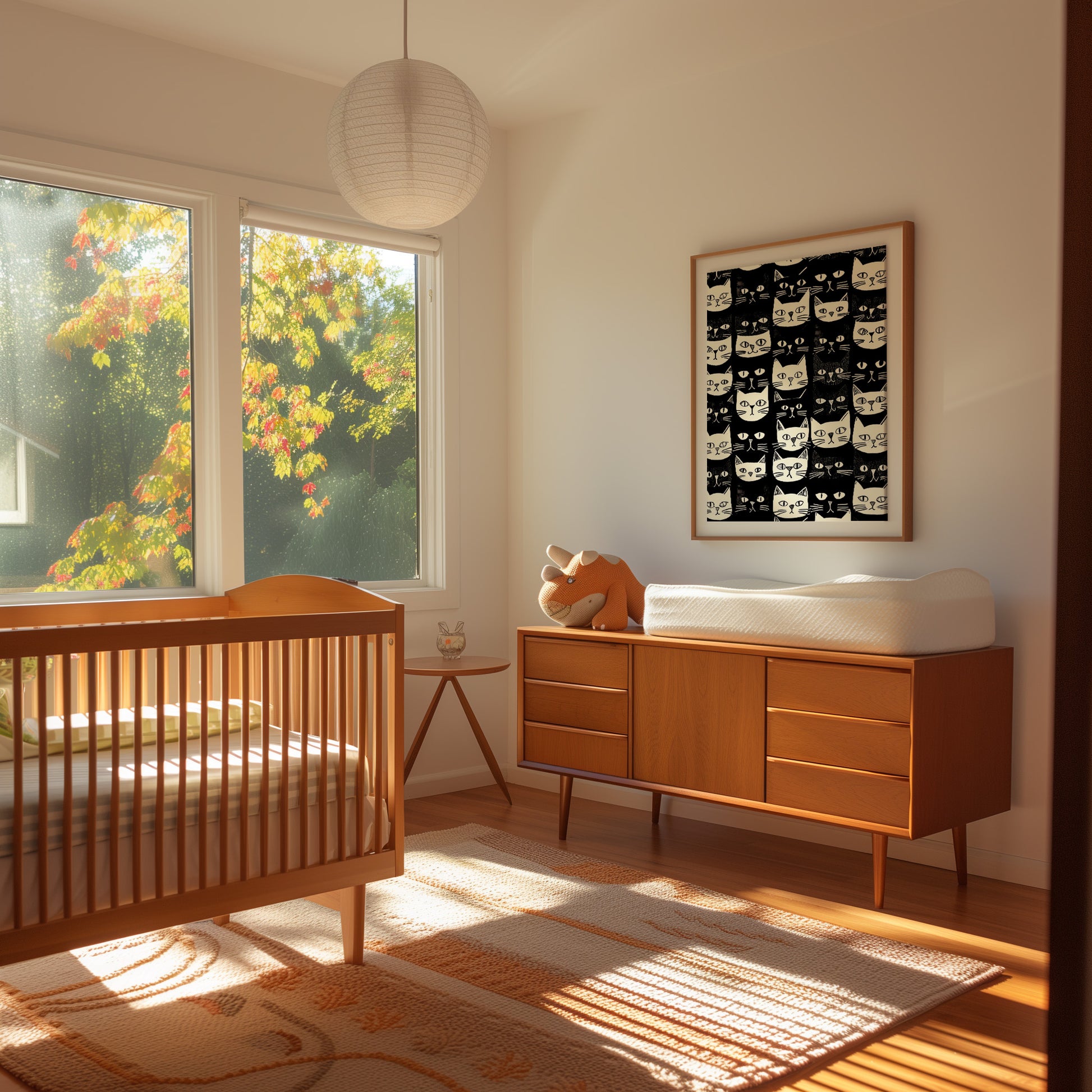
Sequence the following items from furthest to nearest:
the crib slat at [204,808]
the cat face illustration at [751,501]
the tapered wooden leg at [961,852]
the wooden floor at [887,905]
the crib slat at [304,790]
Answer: the cat face illustration at [751,501], the tapered wooden leg at [961,852], the crib slat at [304,790], the crib slat at [204,808], the wooden floor at [887,905]

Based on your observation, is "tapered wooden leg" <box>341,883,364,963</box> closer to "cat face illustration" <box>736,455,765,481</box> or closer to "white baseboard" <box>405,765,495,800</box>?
"white baseboard" <box>405,765,495,800</box>

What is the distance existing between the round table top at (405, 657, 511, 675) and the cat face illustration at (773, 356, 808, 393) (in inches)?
49.3

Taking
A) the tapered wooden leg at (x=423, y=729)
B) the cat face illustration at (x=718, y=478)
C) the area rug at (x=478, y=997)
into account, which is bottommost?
the area rug at (x=478, y=997)

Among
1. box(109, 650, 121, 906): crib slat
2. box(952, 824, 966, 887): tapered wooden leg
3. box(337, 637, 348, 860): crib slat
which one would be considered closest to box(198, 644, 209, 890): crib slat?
box(109, 650, 121, 906): crib slat

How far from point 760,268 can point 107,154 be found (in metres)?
1.97

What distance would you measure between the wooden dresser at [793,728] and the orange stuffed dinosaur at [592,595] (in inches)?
3.0

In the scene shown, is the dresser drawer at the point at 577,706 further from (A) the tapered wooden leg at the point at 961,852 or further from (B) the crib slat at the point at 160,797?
(B) the crib slat at the point at 160,797

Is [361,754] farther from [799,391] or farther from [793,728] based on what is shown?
[799,391]

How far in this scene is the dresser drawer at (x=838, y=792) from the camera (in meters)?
2.55

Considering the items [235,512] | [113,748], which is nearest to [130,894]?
[113,748]

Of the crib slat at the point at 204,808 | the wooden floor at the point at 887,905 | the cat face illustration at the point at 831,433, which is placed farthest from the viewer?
the cat face illustration at the point at 831,433

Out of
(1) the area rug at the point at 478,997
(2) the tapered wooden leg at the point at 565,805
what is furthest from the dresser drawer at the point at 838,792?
(2) the tapered wooden leg at the point at 565,805

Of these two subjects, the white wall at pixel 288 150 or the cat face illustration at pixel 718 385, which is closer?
Answer: the white wall at pixel 288 150

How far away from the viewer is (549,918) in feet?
8.46
